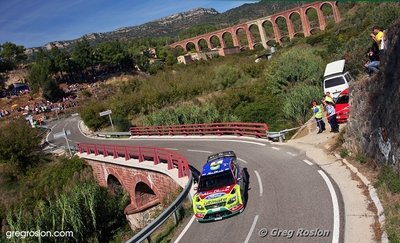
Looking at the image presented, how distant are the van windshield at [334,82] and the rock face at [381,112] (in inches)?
455

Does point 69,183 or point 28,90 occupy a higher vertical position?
point 28,90

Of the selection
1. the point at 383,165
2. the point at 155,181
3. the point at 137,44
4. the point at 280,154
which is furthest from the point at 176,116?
the point at 137,44

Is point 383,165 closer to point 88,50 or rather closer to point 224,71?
point 224,71

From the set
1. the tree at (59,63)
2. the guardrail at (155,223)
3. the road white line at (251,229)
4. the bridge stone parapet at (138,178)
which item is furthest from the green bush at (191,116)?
→ the tree at (59,63)

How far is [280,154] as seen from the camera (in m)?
20.5

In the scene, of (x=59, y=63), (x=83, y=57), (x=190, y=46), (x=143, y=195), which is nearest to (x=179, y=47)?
(x=190, y=46)

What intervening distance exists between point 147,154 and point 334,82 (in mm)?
13508

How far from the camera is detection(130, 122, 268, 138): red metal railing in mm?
26781

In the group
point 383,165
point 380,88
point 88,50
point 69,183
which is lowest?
point 69,183

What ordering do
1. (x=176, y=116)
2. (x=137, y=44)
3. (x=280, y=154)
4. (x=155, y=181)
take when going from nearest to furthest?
1. (x=280, y=154)
2. (x=155, y=181)
3. (x=176, y=116)
4. (x=137, y=44)

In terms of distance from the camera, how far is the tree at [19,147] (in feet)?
140

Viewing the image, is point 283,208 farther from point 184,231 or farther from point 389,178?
point 184,231

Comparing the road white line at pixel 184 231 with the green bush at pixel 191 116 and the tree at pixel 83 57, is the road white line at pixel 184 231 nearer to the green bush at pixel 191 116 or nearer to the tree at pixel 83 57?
the green bush at pixel 191 116

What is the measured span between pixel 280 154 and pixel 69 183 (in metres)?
19.4
